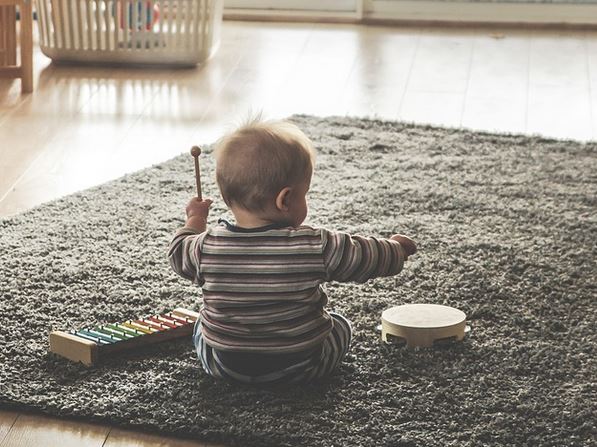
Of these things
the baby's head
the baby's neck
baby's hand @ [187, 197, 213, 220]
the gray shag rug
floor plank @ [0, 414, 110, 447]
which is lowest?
floor plank @ [0, 414, 110, 447]

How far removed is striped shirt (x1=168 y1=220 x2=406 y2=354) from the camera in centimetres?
144

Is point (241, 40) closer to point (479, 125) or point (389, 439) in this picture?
point (479, 125)

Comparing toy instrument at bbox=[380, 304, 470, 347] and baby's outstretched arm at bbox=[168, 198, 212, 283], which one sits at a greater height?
baby's outstretched arm at bbox=[168, 198, 212, 283]

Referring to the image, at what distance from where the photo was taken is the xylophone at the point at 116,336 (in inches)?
61.0

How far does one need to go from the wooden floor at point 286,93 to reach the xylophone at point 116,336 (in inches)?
26.7

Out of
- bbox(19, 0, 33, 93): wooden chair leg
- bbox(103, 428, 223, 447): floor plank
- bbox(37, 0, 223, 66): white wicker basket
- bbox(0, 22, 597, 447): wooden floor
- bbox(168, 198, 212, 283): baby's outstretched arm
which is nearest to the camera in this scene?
bbox(103, 428, 223, 447): floor plank

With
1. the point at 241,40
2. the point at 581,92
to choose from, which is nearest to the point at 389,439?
the point at 581,92

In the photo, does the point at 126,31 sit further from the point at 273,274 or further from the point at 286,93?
the point at 273,274

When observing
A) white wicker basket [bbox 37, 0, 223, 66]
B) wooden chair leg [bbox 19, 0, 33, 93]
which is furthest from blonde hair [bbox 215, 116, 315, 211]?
white wicker basket [bbox 37, 0, 223, 66]

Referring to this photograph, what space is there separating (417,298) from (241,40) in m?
2.12

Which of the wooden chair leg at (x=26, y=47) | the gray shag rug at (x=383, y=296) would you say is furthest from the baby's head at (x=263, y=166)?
the wooden chair leg at (x=26, y=47)

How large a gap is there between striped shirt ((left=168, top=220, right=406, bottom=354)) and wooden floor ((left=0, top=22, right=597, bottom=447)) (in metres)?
0.87

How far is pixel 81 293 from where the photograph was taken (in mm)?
1782

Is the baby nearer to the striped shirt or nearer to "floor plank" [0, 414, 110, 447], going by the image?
the striped shirt
